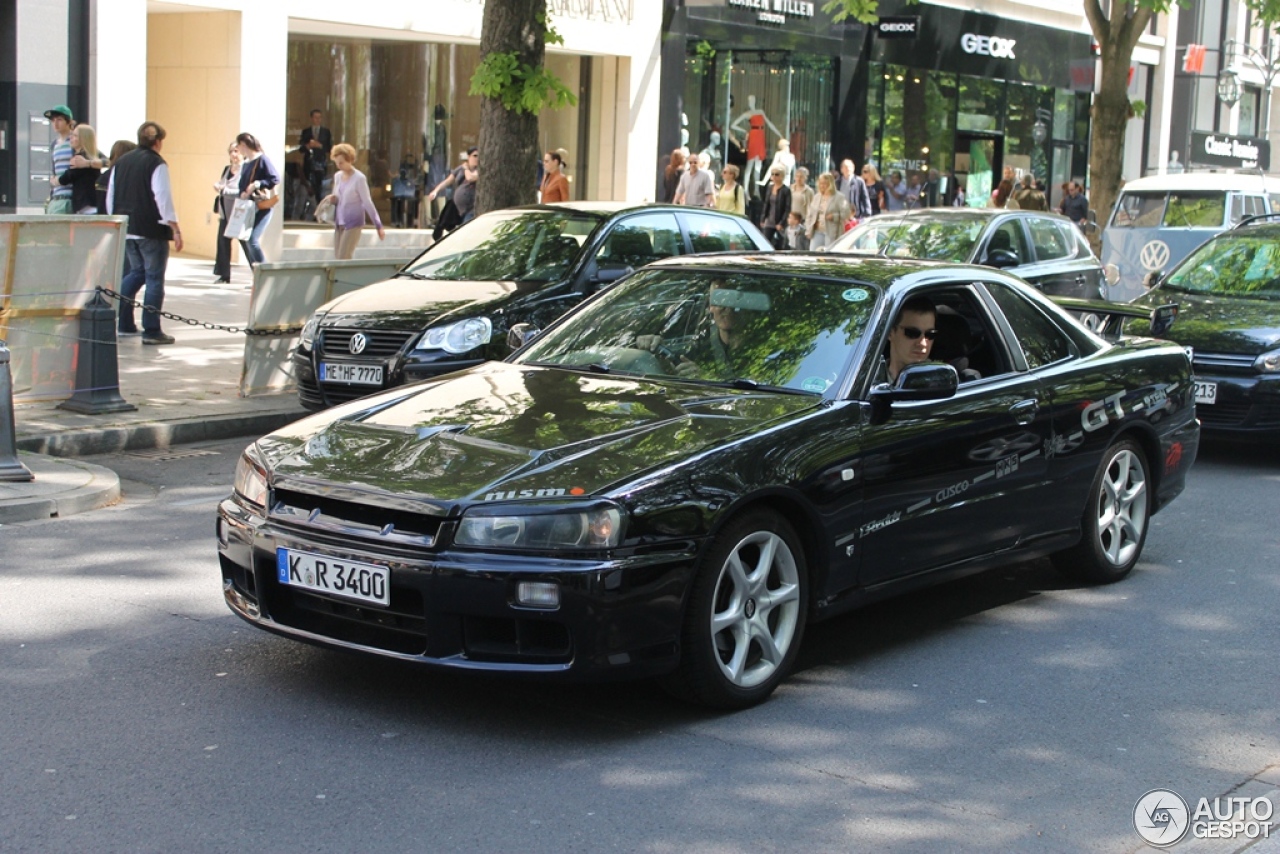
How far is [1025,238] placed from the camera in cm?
1488

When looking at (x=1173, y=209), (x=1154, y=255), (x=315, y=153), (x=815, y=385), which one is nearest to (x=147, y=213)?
(x=815, y=385)

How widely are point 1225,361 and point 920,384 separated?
231 inches

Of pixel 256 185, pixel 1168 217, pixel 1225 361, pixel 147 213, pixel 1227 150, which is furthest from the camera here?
pixel 1227 150

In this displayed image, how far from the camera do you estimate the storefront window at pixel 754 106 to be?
1139 inches

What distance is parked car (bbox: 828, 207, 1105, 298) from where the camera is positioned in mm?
14273

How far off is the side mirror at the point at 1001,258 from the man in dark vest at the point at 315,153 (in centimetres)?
1352

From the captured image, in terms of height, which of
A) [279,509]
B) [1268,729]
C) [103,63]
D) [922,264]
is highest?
[103,63]

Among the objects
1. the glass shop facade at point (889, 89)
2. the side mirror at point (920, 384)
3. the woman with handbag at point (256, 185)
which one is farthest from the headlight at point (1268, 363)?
the glass shop facade at point (889, 89)

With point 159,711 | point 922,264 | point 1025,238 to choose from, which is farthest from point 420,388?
point 1025,238

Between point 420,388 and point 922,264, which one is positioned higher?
point 922,264

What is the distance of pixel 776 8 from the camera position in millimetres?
29547

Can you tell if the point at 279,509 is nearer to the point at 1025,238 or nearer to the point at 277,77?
the point at 1025,238

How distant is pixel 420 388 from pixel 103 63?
15.3m

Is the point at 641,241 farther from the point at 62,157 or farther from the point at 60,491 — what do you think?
the point at 62,157
